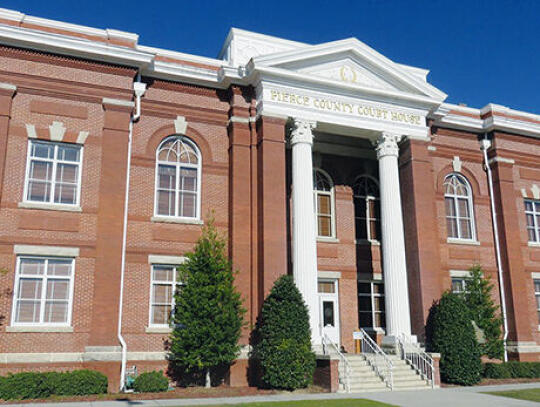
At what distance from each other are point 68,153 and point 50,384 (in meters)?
7.63

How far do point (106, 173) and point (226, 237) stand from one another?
15.7ft

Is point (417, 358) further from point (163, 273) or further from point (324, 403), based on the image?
point (163, 273)

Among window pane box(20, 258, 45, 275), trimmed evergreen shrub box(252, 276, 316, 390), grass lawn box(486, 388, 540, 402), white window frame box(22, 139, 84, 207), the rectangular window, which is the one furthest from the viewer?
the rectangular window

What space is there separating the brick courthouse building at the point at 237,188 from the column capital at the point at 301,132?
8 cm

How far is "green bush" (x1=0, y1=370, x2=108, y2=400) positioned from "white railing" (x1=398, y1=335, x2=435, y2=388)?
33.3ft

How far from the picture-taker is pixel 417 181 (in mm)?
23047

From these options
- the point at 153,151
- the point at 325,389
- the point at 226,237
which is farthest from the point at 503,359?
the point at 153,151

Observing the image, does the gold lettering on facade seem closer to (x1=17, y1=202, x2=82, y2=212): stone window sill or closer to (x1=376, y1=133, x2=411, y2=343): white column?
(x1=376, y1=133, x2=411, y2=343): white column

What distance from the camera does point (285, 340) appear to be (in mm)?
17812

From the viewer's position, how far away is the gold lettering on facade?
21.6m

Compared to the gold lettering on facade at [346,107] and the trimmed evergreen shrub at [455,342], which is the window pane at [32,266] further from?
the trimmed evergreen shrub at [455,342]

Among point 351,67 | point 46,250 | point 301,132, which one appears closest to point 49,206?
point 46,250

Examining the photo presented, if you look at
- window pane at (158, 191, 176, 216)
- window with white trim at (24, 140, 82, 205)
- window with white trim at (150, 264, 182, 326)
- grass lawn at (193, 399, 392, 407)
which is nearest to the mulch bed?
grass lawn at (193, 399, 392, 407)

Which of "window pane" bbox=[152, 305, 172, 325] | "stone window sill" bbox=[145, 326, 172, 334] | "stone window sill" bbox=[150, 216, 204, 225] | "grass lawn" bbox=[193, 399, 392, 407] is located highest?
"stone window sill" bbox=[150, 216, 204, 225]
